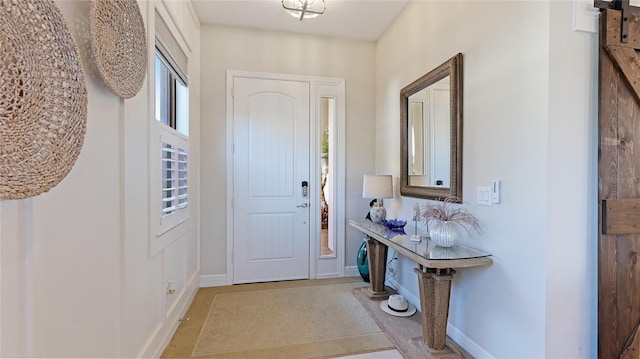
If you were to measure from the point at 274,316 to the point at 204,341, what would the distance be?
0.61m

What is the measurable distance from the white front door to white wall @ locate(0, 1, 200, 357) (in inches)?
51.1

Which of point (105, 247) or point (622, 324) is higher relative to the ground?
point (105, 247)

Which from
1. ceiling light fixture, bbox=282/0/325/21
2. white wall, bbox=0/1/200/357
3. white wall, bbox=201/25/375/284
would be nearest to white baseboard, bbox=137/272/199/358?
white wall, bbox=0/1/200/357

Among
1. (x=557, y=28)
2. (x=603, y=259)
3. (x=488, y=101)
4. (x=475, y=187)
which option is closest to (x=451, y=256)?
(x=475, y=187)

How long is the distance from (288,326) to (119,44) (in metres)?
2.26

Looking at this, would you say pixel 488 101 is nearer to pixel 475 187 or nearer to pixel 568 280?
pixel 475 187

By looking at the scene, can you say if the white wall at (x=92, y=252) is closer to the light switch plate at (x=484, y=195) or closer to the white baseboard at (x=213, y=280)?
the white baseboard at (x=213, y=280)

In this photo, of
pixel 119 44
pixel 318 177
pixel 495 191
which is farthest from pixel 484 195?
pixel 119 44

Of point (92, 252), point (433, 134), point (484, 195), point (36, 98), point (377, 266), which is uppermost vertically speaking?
point (433, 134)

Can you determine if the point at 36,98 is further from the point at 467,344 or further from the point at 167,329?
the point at 467,344

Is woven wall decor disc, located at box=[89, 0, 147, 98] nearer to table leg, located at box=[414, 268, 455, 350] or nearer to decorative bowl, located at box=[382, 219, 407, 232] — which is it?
table leg, located at box=[414, 268, 455, 350]

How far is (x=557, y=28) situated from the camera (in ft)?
5.00

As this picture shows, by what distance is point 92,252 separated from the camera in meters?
1.30

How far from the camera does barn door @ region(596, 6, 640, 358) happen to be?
1.55 m
